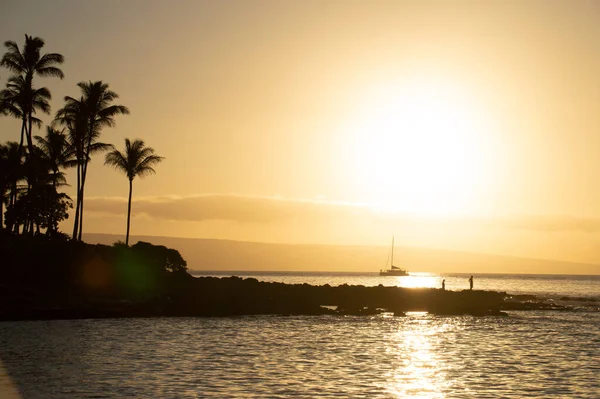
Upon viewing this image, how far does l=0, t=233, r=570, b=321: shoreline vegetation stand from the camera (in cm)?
5888

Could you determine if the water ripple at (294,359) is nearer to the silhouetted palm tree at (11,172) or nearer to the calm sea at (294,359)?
the calm sea at (294,359)

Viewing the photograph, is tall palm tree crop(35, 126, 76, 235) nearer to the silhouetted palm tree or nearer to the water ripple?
the silhouetted palm tree

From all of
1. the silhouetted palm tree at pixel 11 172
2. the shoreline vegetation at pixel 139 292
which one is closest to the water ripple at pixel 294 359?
the shoreline vegetation at pixel 139 292

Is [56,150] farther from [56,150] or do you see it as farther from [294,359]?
[294,359]

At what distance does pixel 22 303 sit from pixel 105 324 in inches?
300

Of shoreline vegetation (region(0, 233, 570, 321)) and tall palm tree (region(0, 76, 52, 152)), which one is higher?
tall palm tree (region(0, 76, 52, 152))

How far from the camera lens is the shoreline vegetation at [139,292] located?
5888 cm

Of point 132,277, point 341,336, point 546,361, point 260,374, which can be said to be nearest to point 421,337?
point 341,336

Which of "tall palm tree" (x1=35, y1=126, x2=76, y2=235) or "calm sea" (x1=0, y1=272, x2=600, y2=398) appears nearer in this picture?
"calm sea" (x1=0, y1=272, x2=600, y2=398)

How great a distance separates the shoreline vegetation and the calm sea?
329 cm

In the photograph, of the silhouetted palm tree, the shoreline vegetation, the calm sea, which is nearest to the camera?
the calm sea

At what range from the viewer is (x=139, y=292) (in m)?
65.7

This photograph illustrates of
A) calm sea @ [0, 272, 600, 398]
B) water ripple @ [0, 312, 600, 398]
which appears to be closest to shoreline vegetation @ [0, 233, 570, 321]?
calm sea @ [0, 272, 600, 398]

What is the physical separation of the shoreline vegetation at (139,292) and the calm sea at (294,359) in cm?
329
